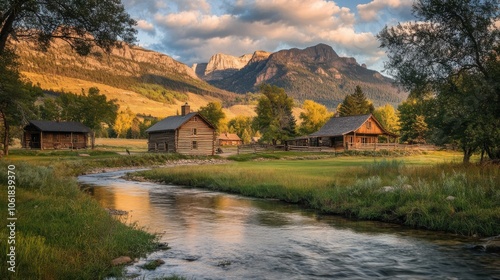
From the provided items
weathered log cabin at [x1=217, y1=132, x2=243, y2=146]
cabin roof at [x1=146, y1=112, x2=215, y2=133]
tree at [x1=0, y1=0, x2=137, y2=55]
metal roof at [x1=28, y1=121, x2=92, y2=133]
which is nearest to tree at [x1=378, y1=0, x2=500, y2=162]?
tree at [x1=0, y1=0, x2=137, y2=55]

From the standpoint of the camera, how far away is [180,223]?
15.3m

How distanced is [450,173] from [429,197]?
496 centimetres

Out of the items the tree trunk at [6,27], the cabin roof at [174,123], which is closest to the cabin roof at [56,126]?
the cabin roof at [174,123]

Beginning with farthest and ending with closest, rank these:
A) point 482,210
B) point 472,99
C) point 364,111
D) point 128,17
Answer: point 364,111 → point 472,99 → point 128,17 → point 482,210

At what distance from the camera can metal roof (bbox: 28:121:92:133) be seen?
75.1 meters

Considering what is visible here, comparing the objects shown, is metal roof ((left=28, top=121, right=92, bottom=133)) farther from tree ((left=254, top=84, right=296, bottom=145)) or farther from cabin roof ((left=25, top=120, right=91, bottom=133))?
tree ((left=254, top=84, right=296, bottom=145))

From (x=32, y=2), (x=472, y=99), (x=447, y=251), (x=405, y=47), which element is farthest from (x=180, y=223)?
(x=405, y=47)

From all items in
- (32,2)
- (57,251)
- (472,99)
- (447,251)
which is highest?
(32,2)

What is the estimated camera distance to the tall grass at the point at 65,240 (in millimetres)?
7367

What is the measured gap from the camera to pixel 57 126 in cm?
7769

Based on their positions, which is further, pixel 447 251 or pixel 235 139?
pixel 235 139

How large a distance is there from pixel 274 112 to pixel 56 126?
151 ft

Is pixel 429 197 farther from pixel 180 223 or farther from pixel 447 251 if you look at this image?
pixel 180 223

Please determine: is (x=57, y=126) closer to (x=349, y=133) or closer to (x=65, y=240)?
(x=349, y=133)
